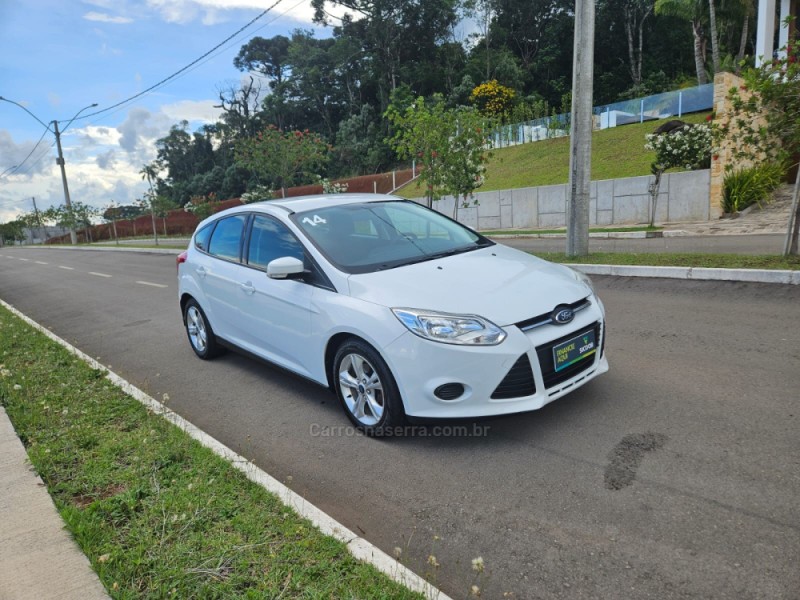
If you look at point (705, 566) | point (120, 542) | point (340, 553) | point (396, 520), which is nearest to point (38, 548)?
point (120, 542)

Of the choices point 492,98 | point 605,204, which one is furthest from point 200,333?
point 492,98

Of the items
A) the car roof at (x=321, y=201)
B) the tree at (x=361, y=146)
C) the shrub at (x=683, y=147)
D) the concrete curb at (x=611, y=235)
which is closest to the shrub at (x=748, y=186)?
the shrub at (x=683, y=147)

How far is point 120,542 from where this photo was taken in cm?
271

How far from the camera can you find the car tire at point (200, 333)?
5875 millimetres

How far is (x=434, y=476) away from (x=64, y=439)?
8.70 feet

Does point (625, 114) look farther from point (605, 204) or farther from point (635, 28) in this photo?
point (635, 28)

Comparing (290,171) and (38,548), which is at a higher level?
(290,171)

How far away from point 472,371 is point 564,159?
95.0ft

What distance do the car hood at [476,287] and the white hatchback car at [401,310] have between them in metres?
0.01

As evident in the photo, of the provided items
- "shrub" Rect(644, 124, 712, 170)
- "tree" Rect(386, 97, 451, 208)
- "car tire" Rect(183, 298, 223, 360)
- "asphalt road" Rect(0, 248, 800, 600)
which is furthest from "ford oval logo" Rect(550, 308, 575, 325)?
"shrub" Rect(644, 124, 712, 170)

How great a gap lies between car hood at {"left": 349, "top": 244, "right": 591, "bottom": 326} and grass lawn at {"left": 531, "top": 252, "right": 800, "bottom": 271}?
510 cm

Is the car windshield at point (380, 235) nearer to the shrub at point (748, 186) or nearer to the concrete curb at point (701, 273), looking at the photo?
the concrete curb at point (701, 273)

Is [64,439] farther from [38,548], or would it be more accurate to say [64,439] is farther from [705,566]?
[705,566]

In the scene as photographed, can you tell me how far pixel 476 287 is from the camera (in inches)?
144
